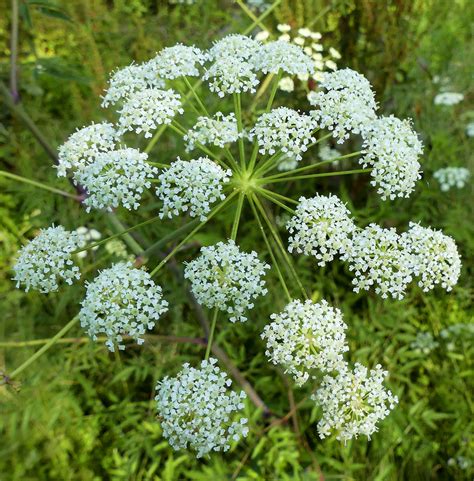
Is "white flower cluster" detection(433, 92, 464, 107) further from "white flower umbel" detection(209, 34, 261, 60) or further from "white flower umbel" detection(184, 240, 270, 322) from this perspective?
"white flower umbel" detection(184, 240, 270, 322)

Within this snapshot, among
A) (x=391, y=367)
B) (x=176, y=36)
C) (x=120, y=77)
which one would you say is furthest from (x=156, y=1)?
(x=391, y=367)

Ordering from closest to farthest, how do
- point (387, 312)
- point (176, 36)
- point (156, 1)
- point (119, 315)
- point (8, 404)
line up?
1. point (119, 315)
2. point (8, 404)
3. point (387, 312)
4. point (176, 36)
5. point (156, 1)

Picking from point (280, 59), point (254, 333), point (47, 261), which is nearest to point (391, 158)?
point (280, 59)

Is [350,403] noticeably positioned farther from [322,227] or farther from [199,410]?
[322,227]

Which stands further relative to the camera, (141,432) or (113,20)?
(113,20)

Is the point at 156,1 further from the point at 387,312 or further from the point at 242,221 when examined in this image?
the point at 387,312

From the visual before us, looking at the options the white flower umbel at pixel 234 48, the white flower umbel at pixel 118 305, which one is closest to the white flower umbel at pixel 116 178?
the white flower umbel at pixel 118 305

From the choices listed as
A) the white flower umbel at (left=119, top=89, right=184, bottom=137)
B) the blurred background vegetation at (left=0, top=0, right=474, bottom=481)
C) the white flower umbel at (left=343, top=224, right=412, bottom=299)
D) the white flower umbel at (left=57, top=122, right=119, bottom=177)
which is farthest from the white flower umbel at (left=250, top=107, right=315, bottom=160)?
the blurred background vegetation at (left=0, top=0, right=474, bottom=481)
